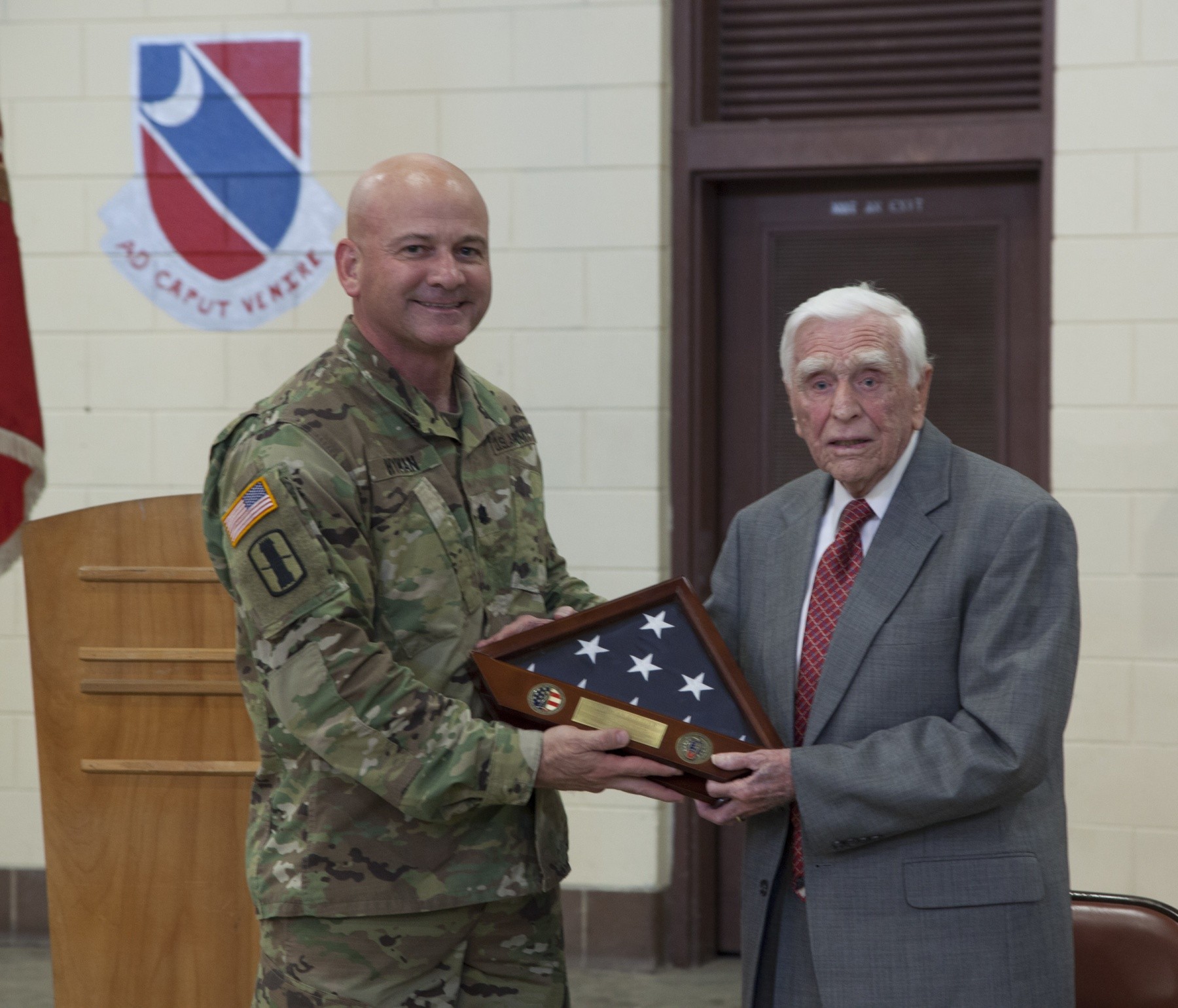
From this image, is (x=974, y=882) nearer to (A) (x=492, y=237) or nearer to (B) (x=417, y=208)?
(B) (x=417, y=208)

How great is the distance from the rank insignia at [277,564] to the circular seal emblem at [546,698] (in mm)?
341

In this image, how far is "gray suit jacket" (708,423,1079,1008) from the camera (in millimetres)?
1720

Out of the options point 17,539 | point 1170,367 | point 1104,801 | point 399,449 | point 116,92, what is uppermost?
point 116,92

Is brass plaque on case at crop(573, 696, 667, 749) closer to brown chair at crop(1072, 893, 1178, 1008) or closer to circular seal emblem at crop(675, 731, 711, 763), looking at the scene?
circular seal emblem at crop(675, 731, 711, 763)

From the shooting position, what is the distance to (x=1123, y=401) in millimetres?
3455

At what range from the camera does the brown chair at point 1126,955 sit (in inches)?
78.8

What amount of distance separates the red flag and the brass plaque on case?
3.84 ft

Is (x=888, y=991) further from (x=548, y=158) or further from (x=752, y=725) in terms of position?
(x=548, y=158)

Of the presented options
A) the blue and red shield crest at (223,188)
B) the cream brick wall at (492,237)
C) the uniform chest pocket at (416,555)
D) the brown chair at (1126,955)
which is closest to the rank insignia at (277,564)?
the uniform chest pocket at (416,555)

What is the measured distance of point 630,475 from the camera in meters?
3.69

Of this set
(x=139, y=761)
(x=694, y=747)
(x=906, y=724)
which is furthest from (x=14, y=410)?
(x=906, y=724)

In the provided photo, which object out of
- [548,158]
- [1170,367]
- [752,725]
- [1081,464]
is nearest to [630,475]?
[548,158]

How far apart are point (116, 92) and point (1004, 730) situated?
10.1 feet

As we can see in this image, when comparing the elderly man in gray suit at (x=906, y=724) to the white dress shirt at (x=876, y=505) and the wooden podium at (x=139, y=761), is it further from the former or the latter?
the wooden podium at (x=139, y=761)
